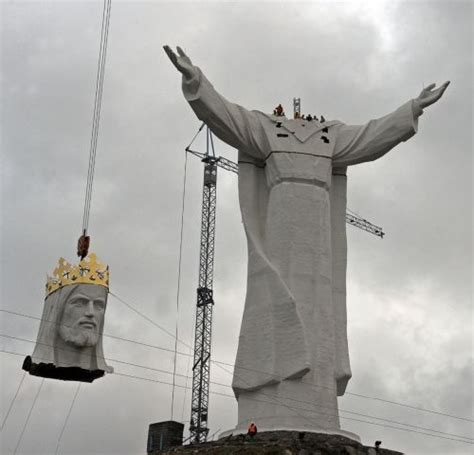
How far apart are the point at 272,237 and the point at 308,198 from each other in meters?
1.17

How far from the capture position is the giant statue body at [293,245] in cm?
1784

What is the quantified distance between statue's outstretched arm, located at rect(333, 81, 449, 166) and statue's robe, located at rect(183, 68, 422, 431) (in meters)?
0.02

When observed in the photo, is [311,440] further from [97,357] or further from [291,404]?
[97,357]

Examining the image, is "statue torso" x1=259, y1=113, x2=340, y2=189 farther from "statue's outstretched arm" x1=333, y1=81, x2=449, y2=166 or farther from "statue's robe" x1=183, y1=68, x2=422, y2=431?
"statue's outstretched arm" x1=333, y1=81, x2=449, y2=166

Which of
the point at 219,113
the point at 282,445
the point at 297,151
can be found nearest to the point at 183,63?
the point at 219,113

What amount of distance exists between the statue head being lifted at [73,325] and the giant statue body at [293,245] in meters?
3.02

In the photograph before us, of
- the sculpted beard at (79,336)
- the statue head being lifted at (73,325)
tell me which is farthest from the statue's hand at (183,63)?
the sculpted beard at (79,336)

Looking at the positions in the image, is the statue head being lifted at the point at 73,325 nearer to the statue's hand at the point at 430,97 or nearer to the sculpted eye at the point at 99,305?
the sculpted eye at the point at 99,305

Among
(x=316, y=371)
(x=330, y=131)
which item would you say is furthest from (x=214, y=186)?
(x=316, y=371)

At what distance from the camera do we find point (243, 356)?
18438 mm

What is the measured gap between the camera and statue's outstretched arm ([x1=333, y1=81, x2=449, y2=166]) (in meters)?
20.0

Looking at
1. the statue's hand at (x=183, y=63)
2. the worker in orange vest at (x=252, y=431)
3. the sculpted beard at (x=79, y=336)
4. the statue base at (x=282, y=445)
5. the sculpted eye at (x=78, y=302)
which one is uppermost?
the statue's hand at (x=183, y=63)

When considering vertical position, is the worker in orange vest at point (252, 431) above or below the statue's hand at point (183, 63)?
below

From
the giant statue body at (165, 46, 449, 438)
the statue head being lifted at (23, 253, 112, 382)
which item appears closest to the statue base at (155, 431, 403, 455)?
the giant statue body at (165, 46, 449, 438)
